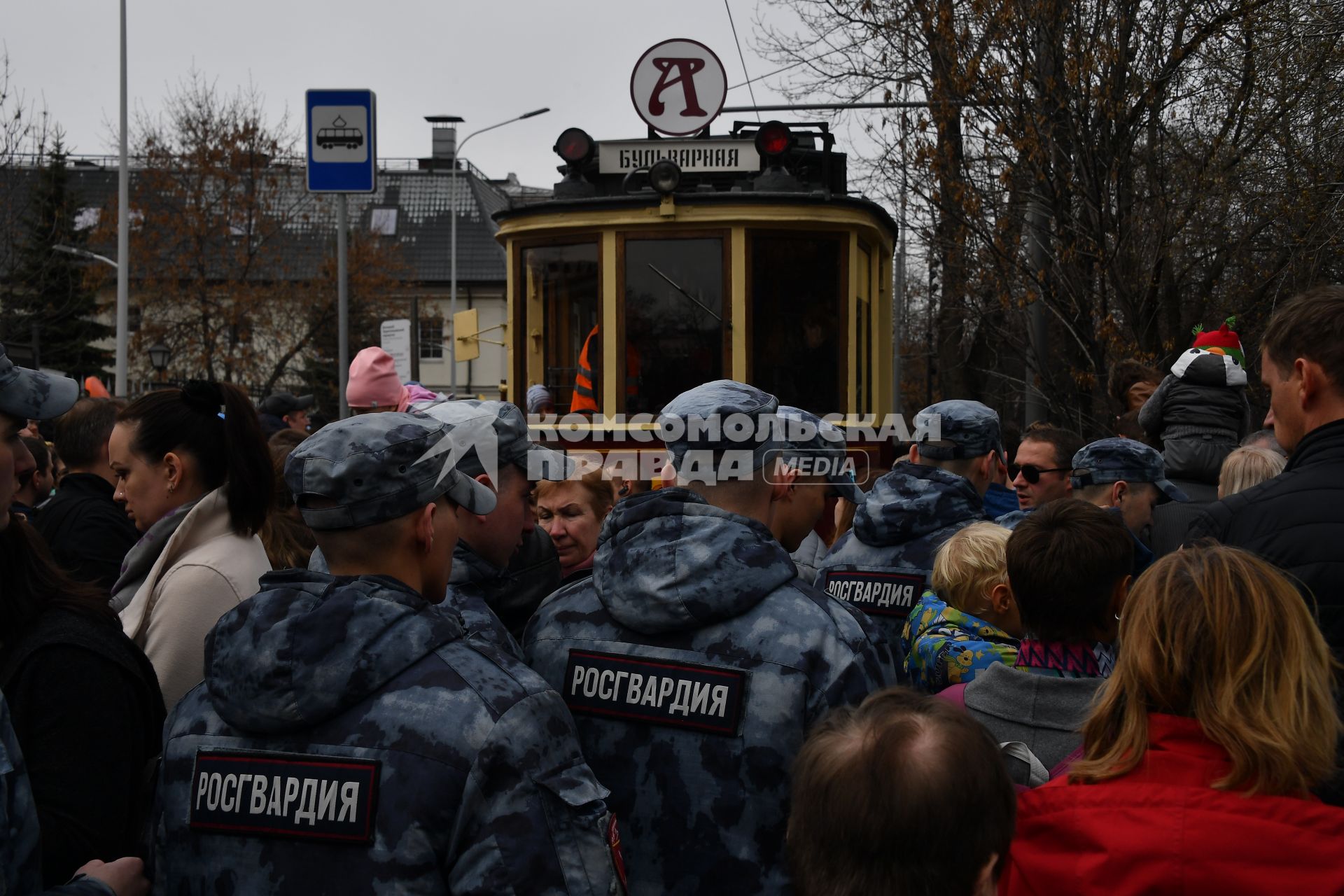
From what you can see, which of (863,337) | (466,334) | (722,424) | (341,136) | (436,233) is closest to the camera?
(722,424)

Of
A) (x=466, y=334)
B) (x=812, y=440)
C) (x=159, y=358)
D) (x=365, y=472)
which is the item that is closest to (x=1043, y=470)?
(x=812, y=440)

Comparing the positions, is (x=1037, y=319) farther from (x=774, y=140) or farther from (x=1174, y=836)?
(x=1174, y=836)

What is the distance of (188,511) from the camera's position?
129 inches

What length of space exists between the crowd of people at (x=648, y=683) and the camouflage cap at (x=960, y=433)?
47.3 inches

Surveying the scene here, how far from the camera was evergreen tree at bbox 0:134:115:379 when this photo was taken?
77.5 ft

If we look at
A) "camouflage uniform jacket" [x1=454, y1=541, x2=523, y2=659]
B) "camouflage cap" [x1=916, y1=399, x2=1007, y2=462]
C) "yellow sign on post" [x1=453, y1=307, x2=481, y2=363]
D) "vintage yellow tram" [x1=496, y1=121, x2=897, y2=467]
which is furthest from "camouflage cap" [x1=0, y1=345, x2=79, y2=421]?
"yellow sign on post" [x1=453, y1=307, x2=481, y2=363]

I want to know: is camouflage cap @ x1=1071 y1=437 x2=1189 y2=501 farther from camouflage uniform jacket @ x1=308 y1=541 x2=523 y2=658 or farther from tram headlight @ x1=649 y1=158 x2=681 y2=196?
tram headlight @ x1=649 y1=158 x2=681 y2=196

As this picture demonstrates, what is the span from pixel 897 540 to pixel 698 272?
4.54m

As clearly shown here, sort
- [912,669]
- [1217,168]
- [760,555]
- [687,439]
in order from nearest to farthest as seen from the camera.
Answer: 1. [760,555]
2. [687,439]
3. [912,669]
4. [1217,168]

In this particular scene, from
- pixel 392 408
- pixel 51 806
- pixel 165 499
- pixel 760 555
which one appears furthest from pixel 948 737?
pixel 392 408

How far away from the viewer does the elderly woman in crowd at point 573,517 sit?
13.3 ft

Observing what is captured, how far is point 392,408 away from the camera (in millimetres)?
6043

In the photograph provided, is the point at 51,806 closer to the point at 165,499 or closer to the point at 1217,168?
the point at 165,499

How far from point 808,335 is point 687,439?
594cm
